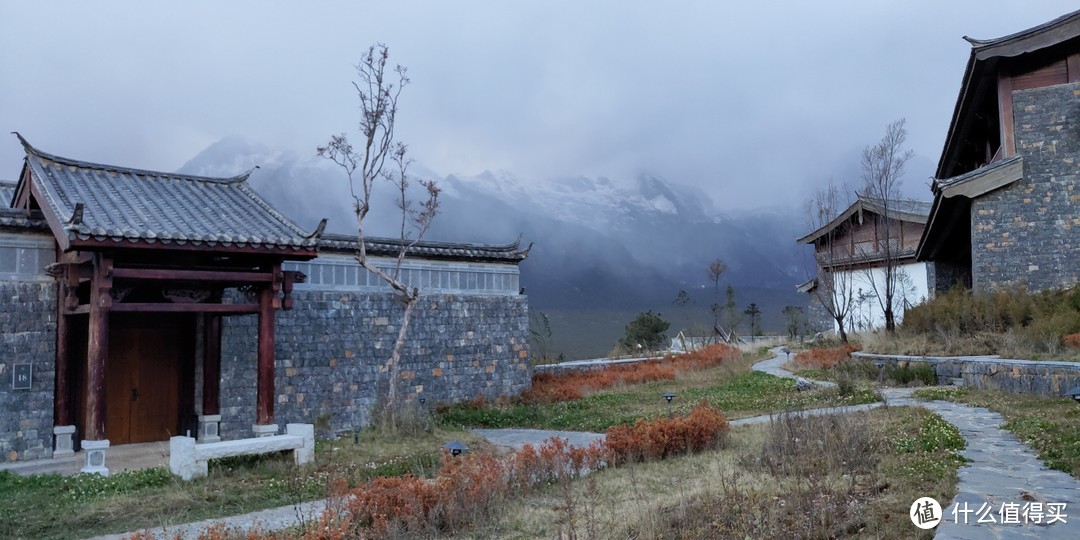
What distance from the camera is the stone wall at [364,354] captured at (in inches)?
550

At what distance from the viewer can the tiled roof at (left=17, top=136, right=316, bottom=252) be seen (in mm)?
9914

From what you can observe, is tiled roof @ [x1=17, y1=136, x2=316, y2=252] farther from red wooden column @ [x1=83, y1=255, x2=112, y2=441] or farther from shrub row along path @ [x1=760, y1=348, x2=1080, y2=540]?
shrub row along path @ [x1=760, y1=348, x2=1080, y2=540]

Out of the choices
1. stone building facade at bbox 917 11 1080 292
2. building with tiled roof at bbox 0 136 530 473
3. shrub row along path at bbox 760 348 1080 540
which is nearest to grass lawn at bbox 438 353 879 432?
building with tiled roof at bbox 0 136 530 473

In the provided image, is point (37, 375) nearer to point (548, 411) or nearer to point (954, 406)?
point (548, 411)

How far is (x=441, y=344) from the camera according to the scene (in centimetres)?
1719

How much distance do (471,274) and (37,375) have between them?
29.6 ft

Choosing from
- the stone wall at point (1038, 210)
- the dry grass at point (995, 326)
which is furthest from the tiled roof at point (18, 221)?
the stone wall at point (1038, 210)

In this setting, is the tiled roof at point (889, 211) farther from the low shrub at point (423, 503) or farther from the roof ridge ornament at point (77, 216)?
the roof ridge ornament at point (77, 216)

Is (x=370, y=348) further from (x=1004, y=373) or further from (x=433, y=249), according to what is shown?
(x=1004, y=373)

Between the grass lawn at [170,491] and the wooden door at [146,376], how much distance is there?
2.93 m

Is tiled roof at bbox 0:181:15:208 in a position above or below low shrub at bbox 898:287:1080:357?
above

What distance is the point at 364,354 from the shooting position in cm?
1585

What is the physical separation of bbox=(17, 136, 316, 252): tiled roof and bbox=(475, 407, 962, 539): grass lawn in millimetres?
5973

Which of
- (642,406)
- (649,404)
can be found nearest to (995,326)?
(649,404)
